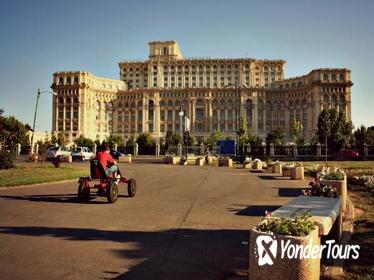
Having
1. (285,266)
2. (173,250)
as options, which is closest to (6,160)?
(173,250)

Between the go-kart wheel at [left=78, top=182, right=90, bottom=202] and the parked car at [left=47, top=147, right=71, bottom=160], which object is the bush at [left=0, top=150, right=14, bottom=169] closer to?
the go-kart wheel at [left=78, top=182, right=90, bottom=202]

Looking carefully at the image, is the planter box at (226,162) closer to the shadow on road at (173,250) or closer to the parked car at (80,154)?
the parked car at (80,154)

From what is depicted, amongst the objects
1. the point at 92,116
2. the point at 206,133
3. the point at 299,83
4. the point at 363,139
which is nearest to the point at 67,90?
the point at 92,116

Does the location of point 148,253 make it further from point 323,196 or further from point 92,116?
point 92,116

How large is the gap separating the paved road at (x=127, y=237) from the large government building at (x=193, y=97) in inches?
5092

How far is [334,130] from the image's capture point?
7175cm

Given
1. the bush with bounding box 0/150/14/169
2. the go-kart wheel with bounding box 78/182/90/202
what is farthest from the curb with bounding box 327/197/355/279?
the bush with bounding box 0/150/14/169

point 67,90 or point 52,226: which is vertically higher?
point 67,90

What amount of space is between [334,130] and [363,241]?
2798 inches

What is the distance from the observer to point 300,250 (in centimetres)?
360

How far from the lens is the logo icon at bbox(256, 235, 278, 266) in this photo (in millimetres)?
3670

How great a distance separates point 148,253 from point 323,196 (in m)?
4.00

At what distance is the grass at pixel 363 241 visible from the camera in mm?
4598

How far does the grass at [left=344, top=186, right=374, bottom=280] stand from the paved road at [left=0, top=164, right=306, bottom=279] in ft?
4.78
